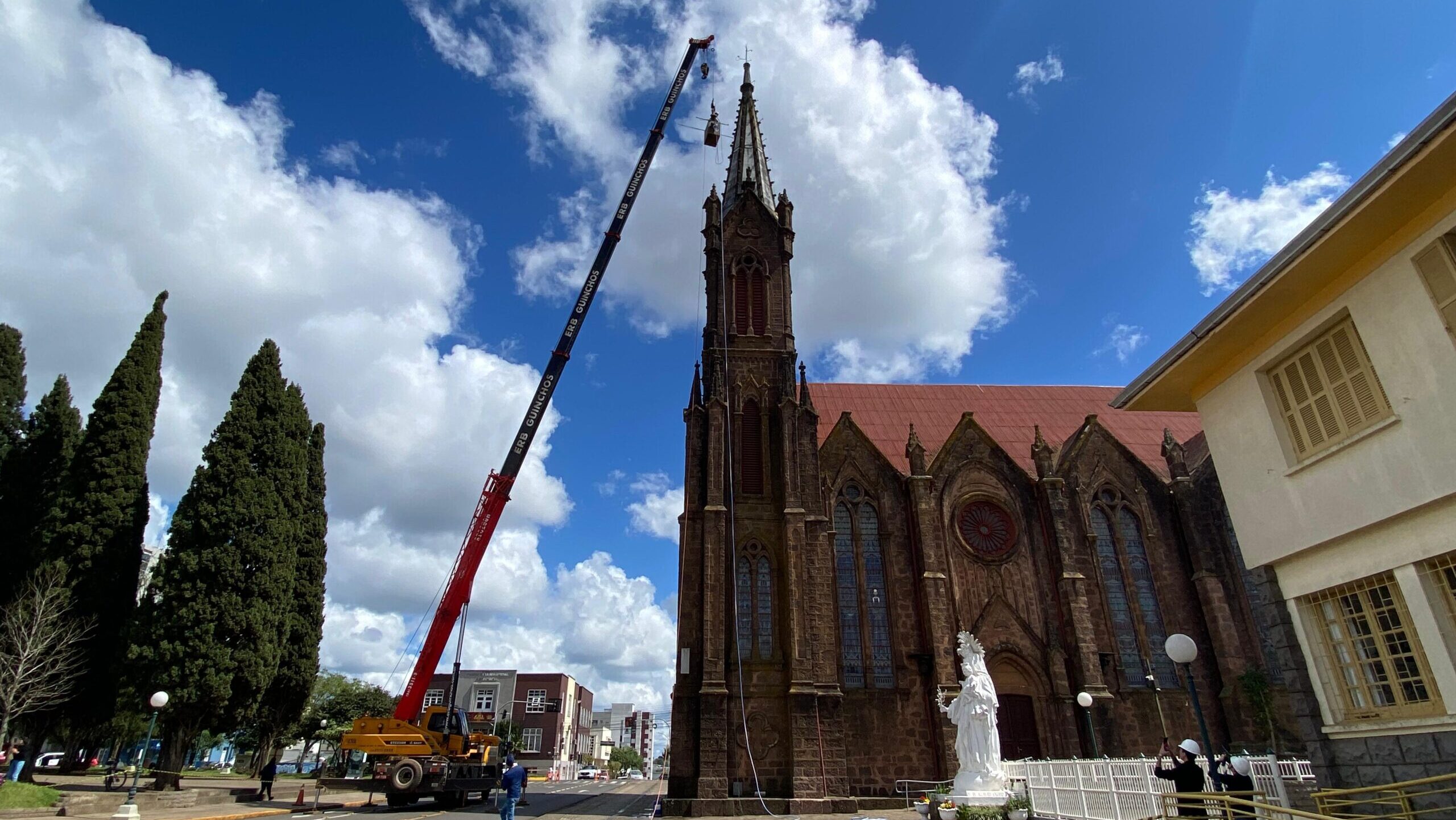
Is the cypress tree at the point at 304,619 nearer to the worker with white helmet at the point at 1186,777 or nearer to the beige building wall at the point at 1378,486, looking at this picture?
the worker with white helmet at the point at 1186,777

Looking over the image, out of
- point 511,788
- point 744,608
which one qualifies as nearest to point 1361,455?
point 511,788

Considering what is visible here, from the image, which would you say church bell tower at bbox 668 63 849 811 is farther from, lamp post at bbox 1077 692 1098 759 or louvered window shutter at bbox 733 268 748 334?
lamp post at bbox 1077 692 1098 759

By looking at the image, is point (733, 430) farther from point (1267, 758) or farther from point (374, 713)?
point (374, 713)

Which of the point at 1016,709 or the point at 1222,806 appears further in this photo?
the point at 1016,709

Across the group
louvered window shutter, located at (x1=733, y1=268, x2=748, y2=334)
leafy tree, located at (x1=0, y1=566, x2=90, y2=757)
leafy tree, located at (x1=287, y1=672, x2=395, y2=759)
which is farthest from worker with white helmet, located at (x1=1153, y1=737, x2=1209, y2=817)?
leafy tree, located at (x1=287, y1=672, x2=395, y2=759)

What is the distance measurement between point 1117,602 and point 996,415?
992 cm

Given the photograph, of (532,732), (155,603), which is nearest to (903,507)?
(155,603)

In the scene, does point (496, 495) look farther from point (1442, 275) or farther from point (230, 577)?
point (1442, 275)

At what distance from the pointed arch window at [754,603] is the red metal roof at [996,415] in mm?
6869

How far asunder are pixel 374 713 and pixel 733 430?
41372mm

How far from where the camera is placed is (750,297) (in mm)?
31391

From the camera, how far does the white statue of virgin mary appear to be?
1581 centimetres

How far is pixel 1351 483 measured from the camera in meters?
8.31

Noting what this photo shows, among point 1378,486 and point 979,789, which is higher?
point 1378,486
